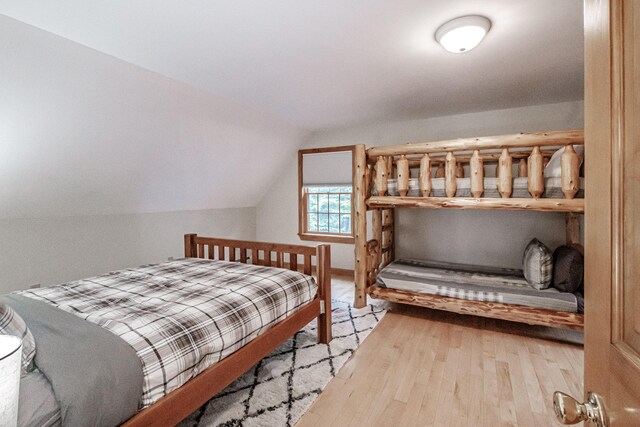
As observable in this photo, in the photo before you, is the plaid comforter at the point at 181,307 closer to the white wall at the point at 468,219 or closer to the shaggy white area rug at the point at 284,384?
the shaggy white area rug at the point at 284,384

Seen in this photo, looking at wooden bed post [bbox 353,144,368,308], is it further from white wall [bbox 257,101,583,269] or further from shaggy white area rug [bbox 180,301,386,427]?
white wall [bbox 257,101,583,269]

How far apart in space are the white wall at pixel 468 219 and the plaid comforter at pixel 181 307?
217cm

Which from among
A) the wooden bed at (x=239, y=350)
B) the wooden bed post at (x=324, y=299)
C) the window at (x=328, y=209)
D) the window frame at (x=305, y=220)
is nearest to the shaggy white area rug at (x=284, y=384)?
the wooden bed post at (x=324, y=299)

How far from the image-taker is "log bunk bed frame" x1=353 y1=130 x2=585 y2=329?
2229 mm

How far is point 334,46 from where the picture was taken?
2.12 m

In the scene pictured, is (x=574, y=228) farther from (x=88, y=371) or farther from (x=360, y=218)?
(x=88, y=371)

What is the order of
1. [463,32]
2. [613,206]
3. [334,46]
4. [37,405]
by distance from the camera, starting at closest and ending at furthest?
[613,206]
[37,405]
[463,32]
[334,46]

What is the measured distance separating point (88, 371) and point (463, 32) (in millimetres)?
2532

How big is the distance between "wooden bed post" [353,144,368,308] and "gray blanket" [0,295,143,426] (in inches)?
88.7

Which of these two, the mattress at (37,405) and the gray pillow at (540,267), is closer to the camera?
the mattress at (37,405)

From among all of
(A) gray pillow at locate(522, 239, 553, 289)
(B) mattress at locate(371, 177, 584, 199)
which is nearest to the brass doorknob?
(B) mattress at locate(371, 177, 584, 199)

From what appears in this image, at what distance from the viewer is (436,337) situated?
2570 mm

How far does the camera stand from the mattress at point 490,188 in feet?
7.52

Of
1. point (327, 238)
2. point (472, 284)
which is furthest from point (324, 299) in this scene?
point (327, 238)
